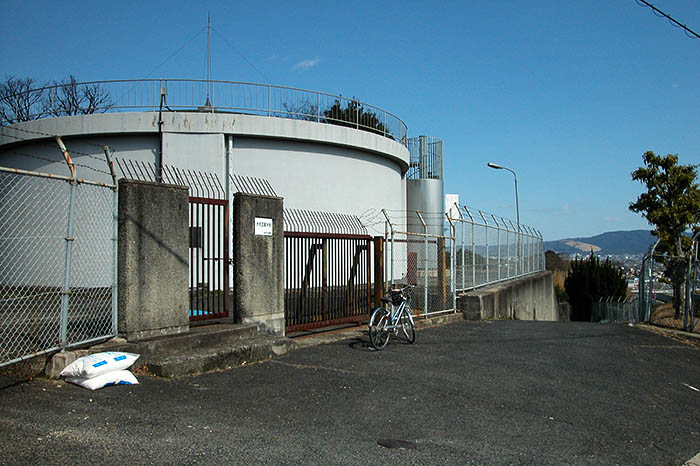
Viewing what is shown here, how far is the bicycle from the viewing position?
9234mm

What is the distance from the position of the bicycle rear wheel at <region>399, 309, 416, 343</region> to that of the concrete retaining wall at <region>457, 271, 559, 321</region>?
4.61 metres

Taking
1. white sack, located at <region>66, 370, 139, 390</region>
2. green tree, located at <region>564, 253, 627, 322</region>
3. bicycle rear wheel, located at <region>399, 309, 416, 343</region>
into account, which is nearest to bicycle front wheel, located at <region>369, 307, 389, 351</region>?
bicycle rear wheel, located at <region>399, 309, 416, 343</region>

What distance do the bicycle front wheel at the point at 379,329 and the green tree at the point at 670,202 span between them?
1780 cm

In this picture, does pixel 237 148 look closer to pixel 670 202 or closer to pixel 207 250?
pixel 207 250

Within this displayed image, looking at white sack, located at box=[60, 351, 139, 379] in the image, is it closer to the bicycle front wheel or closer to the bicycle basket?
the bicycle front wheel

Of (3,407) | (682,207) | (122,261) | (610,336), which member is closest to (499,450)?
(3,407)

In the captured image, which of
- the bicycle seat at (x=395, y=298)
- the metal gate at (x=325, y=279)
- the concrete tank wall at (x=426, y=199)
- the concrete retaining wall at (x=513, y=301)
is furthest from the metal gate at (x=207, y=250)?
the concrete tank wall at (x=426, y=199)

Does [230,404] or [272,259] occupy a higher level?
[272,259]

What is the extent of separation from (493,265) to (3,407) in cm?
1553

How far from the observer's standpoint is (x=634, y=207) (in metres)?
24.6

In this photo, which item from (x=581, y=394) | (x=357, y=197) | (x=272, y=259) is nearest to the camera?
(x=581, y=394)

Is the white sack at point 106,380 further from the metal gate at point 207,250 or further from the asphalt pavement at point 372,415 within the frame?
the metal gate at point 207,250

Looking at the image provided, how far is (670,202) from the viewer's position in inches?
938

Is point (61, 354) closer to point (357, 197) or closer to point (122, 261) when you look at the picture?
point (122, 261)
